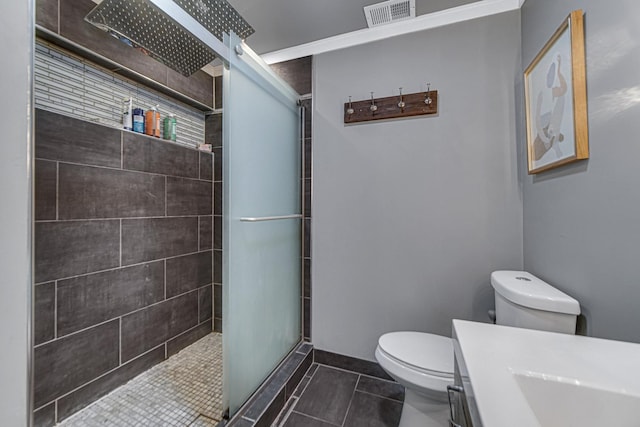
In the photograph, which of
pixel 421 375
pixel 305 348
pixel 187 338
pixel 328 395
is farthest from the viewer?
pixel 187 338

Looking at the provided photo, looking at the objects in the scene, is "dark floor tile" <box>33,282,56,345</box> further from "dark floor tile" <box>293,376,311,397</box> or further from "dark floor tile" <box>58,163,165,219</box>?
"dark floor tile" <box>293,376,311,397</box>

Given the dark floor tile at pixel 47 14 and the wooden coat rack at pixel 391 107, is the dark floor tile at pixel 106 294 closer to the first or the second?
the dark floor tile at pixel 47 14

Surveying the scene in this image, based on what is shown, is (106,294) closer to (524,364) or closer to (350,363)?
(350,363)

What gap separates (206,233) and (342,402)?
1.68m

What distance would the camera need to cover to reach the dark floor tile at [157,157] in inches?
67.9

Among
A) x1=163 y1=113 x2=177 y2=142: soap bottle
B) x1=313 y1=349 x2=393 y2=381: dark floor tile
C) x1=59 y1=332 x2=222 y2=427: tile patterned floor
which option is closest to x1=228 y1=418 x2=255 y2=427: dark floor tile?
A: x1=59 y1=332 x2=222 y2=427: tile patterned floor

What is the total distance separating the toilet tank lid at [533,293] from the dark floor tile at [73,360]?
2.18 meters

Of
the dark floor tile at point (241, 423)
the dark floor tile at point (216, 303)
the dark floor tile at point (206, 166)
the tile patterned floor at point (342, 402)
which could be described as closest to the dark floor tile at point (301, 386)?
the tile patterned floor at point (342, 402)

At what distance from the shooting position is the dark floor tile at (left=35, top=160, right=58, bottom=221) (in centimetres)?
129

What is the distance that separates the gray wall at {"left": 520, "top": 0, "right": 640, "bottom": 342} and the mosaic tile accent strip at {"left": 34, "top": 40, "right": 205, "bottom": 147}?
2.25 metres

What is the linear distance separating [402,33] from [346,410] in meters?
2.41

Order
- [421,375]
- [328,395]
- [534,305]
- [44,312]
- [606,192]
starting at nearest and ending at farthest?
[606,192], [534,305], [421,375], [44,312], [328,395]

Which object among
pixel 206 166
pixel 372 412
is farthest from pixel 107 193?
pixel 372 412

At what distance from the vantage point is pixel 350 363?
191cm
